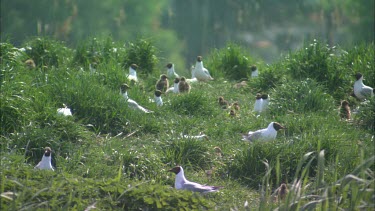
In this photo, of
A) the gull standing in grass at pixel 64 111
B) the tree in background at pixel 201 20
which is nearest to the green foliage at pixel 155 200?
the gull standing in grass at pixel 64 111

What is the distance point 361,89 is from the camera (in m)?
11.1

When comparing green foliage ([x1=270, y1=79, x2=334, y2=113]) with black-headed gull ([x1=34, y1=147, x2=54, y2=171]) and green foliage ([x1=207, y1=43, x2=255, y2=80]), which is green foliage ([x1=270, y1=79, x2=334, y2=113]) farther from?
black-headed gull ([x1=34, y1=147, x2=54, y2=171])

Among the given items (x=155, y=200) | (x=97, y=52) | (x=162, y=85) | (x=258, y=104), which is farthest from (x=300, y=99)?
(x=155, y=200)

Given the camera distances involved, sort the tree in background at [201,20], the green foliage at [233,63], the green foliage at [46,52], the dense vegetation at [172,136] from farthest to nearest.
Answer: the tree in background at [201,20], the green foliage at [233,63], the green foliage at [46,52], the dense vegetation at [172,136]

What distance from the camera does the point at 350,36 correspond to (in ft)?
86.6

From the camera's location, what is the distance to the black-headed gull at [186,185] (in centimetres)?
773

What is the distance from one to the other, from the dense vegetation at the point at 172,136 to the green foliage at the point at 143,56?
0.07 ft

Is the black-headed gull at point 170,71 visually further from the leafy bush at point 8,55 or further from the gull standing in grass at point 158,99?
the leafy bush at point 8,55

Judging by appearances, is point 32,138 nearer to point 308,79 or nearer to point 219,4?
point 308,79

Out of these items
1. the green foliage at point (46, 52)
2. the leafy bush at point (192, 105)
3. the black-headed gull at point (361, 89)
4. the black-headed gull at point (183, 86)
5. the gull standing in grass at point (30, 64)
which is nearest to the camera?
the leafy bush at point (192, 105)

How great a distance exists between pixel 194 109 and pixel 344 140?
6.67ft

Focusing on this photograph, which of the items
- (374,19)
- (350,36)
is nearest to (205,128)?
(350,36)

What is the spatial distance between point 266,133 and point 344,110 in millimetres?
1756

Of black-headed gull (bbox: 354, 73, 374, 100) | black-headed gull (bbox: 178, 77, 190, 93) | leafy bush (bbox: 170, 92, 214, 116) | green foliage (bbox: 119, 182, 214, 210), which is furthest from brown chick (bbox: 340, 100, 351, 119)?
green foliage (bbox: 119, 182, 214, 210)
